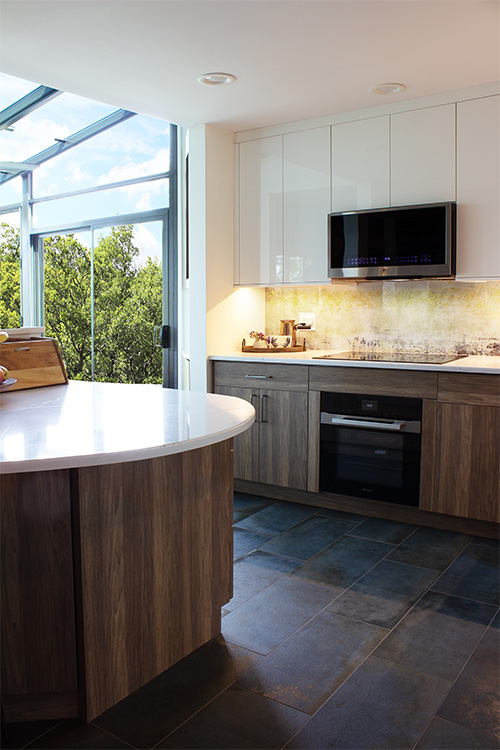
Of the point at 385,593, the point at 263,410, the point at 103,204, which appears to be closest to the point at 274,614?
the point at 385,593

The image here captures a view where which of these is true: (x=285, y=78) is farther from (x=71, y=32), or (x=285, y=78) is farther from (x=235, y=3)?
(x=71, y=32)

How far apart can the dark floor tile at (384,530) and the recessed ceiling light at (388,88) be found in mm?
2440

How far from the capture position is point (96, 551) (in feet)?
5.61

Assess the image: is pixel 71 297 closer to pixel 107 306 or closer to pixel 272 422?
pixel 107 306

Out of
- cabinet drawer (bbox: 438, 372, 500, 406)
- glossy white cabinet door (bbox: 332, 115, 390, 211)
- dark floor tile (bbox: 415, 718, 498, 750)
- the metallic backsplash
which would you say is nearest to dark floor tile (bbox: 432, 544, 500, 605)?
cabinet drawer (bbox: 438, 372, 500, 406)

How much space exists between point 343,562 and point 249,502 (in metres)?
1.09

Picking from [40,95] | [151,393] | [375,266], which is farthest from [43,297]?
[151,393]

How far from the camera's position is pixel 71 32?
8.86 ft

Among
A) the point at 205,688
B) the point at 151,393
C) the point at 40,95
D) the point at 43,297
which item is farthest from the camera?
the point at 43,297

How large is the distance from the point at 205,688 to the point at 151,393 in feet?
3.41

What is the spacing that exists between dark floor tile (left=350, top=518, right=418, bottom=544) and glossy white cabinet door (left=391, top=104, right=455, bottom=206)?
1.88 metres

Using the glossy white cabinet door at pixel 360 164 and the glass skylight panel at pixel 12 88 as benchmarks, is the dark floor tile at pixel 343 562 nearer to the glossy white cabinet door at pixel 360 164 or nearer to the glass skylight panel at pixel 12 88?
the glossy white cabinet door at pixel 360 164

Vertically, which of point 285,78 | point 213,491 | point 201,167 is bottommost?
point 213,491

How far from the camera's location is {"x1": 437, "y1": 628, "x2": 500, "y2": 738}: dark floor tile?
1834 millimetres
